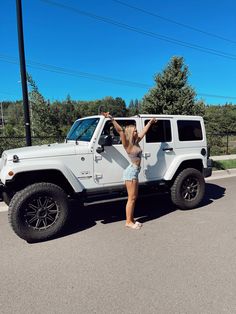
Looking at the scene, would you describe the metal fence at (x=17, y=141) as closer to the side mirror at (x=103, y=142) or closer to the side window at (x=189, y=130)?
the side window at (x=189, y=130)

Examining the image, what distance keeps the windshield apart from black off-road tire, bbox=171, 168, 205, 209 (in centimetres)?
210

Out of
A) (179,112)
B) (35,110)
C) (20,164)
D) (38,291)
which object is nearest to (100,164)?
(20,164)

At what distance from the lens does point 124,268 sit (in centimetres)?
365

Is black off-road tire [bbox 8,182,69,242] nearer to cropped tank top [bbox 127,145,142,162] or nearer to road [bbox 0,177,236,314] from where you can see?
road [bbox 0,177,236,314]

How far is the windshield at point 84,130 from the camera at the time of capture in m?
5.33

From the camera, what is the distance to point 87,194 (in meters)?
5.09

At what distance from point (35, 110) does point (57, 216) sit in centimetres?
787

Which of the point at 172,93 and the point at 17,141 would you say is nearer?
the point at 17,141

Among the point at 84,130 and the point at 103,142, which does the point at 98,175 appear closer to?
the point at 103,142

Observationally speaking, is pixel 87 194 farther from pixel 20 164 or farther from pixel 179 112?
pixel 179 112

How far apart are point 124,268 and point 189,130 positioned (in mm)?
3694

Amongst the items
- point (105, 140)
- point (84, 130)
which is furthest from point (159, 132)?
point (84, 130)

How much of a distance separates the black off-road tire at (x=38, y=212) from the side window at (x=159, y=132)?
2.10 metres

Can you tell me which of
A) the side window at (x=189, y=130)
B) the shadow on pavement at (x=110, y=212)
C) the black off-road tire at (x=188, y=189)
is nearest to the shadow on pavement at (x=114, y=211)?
the shadow on pavement at (x=110, y=212)
